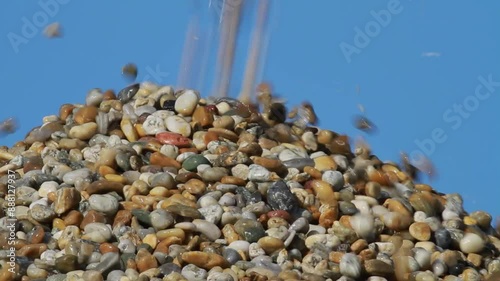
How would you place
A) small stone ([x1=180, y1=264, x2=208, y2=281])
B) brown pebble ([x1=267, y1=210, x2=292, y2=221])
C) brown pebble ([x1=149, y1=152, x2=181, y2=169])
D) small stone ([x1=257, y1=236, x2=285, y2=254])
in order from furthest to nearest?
1. brown pebble ([x1=149, y1=152, x2=181, y2=169])
2. brown pebble ([x1=267, y1=210, x2=292, y2=221])
3. small stone ([x1=257, y1=236, x2=285, y2=254])
4. small stone ([x1=180, y1=264, x2=208, y2=281])

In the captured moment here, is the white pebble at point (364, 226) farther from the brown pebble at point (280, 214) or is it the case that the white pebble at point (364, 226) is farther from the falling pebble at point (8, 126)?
the falling pebble at point (8, 126)

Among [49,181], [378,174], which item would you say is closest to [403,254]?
[378,174]

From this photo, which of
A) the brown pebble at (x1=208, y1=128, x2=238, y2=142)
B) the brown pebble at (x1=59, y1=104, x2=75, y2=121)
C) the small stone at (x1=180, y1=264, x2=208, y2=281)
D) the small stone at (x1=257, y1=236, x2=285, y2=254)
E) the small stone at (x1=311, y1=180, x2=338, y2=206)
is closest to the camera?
the small stone at (x1=180, y1=264, x2=208, y2=281)

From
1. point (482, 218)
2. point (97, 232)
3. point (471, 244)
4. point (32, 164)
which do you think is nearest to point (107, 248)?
point (97, 232)

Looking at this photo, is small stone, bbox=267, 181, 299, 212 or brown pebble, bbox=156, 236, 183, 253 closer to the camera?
brown pebble, bbox=156, 236, 183, 253

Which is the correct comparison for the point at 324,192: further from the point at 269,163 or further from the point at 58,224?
the point at 58,224

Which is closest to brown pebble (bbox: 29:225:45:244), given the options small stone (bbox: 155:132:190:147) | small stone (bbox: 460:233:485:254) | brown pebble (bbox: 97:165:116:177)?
brown pebble (bbox: 97:165:116:177)

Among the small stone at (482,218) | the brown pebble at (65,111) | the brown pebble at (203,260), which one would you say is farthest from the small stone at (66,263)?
the small stone at (482,218)

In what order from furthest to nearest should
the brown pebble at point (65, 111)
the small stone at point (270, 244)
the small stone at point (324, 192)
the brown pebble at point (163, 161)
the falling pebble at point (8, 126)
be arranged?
the falling pebble at point (8, 126)
the brown pebble at point (65, 111)
the brown pebble at point (163, 161)
the small stone at point (324, 192)
the small stone at point (270, 244)

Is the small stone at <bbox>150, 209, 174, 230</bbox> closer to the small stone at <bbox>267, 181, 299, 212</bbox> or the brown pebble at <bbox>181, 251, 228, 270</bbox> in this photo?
the brown pebble at <bbox>181, 251, 228, 270</bbox>
